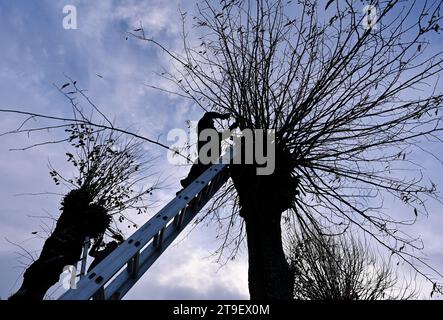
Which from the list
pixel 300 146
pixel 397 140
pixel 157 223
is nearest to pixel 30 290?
pixel 157 223

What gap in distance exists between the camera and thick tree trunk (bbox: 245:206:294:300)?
3.96 metres

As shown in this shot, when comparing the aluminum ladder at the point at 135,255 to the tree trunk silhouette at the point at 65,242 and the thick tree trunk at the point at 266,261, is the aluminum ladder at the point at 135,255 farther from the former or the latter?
the tree trunk silhouette at the point at 65,242

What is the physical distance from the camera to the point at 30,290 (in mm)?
5848

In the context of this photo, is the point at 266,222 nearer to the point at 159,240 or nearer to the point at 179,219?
the point at 179,219

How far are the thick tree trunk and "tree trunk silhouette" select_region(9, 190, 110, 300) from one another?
3.73 meters

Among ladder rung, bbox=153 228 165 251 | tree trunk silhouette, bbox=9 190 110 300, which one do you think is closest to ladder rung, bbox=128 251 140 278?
ladder rung, bbox=153 228 165 251

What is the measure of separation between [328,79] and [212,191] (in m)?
2.59

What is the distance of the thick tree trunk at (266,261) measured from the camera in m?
3.96

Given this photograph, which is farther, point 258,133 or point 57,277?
point 57,277

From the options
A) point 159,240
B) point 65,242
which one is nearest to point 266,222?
point 159,240

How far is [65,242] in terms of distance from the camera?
250 inches

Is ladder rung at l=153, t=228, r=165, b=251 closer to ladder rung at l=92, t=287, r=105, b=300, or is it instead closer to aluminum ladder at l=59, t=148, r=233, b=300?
aluminum ladder at l=59, t=148, r=233, b=300

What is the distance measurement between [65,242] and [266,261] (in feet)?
13.6
